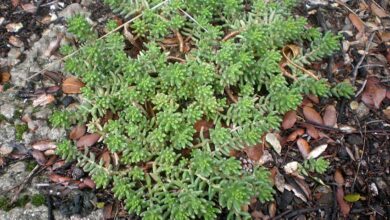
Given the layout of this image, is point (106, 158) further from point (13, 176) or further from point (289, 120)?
point (289, 120)

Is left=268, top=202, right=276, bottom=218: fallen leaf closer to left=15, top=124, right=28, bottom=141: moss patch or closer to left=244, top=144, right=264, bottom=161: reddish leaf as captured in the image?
left=244, top=144, right=264, bottom=161: reddish leaf

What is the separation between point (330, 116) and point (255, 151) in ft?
1.93

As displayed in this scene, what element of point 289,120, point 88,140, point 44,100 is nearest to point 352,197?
point 289,120

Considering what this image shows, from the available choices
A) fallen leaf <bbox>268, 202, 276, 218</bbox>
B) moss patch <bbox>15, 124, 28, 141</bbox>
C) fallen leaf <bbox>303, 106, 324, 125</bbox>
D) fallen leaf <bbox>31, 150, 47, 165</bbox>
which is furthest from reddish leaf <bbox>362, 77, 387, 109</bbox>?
moss patch <bbox>15, 124, 28, 141</bbox>

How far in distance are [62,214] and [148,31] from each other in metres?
1.35

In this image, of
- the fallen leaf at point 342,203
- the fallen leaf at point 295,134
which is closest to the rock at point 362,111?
the fallen leaf at point 295,134

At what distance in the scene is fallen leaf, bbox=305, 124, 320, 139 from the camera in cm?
327

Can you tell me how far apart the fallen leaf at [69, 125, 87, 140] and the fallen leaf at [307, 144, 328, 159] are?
148cm

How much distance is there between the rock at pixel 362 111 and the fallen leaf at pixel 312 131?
0.35 meters

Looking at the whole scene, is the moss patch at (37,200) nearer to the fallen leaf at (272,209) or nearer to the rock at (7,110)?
the rock at (7,110)

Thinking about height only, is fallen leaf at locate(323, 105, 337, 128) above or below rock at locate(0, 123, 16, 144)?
below

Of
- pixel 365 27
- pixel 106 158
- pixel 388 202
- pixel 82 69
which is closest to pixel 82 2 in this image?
pixel 82 69

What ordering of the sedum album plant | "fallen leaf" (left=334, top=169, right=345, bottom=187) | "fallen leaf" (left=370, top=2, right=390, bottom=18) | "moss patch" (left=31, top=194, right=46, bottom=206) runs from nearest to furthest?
the sedum album plant, "moss patch" (left=31, top=194, right=46, bottom=206), "fallen leaf" (left=334, top=169, right=345, bottom=187), "fallen leaf" (left=370, top=2, right=390, bottom=18)

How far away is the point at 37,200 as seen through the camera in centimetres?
305
